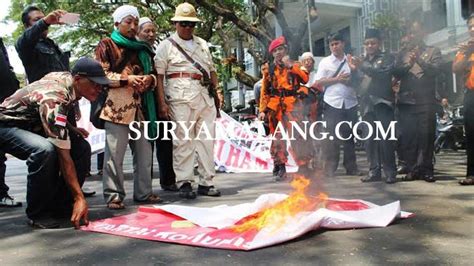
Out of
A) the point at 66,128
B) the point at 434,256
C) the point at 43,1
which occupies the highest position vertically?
the point at 43,1

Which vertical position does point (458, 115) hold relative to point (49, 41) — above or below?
below

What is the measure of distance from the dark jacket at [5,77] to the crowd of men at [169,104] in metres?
0.01

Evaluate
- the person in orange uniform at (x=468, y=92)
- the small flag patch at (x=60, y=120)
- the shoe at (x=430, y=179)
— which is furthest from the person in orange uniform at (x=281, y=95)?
the small flag patch at (x=60, y=120)

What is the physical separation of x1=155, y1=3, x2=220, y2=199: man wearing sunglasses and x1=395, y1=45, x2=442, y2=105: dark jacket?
2200mm

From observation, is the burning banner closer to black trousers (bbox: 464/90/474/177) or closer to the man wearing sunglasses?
the man wearing sunglasses

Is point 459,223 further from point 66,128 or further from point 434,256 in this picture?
point 66,128

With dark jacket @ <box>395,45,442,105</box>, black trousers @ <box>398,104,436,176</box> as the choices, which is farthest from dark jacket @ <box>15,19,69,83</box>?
black trousers @ <box>398,104,436,176</box>

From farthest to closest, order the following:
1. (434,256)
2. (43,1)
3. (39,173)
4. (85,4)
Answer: (85,4), (43,1), (39,173), (434,256)

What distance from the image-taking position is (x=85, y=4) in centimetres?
1869

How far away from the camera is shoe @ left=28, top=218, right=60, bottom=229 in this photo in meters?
3.64

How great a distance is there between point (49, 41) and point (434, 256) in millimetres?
3905

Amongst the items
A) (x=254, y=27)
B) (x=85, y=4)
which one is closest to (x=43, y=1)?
(x=85, y=4)

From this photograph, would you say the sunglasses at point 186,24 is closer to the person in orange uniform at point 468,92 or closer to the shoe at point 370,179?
the shoe at point 370,179

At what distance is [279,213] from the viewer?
3.44 meters
